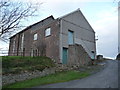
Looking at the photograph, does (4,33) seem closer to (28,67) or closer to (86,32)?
(28,67)

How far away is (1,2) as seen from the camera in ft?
37.0

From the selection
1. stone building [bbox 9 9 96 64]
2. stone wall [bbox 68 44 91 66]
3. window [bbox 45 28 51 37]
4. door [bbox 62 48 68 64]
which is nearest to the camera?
stone wall [bbox 68 44 91 66]

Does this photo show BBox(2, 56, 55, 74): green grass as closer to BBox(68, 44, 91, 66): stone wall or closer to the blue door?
BBox(68, 44, 91, 66): stone wall

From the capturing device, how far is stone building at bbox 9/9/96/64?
1636cm

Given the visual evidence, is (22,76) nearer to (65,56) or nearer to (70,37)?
(65,56)

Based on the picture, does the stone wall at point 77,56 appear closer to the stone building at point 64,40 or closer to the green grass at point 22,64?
the stone building at point 64,40

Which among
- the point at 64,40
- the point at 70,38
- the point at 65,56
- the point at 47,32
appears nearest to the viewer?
the point at 65,56

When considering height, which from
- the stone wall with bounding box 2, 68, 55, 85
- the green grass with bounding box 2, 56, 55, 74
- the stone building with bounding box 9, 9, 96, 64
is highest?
the stone building with bounding box 9, 9, 96, 64

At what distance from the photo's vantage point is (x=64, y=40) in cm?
1731

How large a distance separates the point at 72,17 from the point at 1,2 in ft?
37.0

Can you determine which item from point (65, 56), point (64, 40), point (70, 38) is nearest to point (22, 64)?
point (65, 56)

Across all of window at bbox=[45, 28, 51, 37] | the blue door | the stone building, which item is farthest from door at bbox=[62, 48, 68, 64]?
window at bbox=[45, 28, 51, 37]

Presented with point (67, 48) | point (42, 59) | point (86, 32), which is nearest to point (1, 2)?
point (42, 59)

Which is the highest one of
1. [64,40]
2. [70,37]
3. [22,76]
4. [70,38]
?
[70,37]
